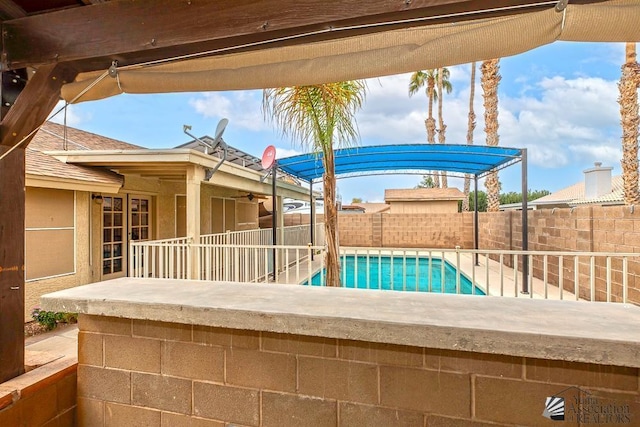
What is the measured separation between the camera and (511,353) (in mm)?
1182

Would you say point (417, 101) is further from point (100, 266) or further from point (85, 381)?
point (85, 381)

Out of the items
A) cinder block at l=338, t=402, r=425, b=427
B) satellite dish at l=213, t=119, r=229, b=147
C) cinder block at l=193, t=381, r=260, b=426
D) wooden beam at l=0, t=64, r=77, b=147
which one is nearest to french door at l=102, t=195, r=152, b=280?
satellite dish at l=213, t=119, r=229, b=147

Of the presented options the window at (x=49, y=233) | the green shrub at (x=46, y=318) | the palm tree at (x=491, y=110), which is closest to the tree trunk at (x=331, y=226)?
the green shrub at (x=46, y=318)

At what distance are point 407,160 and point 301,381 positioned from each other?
8348mm

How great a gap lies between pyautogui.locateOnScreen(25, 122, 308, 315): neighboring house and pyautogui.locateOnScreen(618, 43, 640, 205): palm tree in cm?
952

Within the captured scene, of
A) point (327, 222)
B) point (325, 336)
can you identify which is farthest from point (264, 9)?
point (327, 222)

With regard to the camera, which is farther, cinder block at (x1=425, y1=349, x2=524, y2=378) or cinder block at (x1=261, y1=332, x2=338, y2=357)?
cinder block at (x1=261, y1=332, x2=338, y2=357)

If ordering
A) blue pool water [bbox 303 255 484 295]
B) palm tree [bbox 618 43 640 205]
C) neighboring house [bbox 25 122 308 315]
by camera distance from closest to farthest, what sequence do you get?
neighboring house [bbox 25 122 308 315] < blue pool water [bbox 303 255 484 295] < palm tree [bbox 618 43 640 205]

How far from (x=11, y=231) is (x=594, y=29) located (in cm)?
281

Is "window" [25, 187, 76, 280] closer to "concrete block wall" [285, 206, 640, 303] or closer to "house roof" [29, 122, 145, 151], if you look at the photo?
"house roof" [29, 122, 145, 151]

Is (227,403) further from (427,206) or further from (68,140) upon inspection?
(427,206)

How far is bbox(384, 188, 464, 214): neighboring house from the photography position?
17203 mm

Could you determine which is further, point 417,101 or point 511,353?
point 417,101

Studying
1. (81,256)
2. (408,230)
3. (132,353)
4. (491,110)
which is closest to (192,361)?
(132,353)
